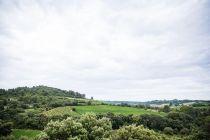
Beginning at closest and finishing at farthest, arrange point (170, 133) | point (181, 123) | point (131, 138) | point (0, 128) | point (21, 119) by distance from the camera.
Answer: point (131, 138) → point (0, 128) → point (21, 119) → point (170, 133) → point (181, 123)

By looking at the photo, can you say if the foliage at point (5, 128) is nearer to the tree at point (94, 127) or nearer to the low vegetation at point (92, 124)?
the low vegetation at point (92, 124)

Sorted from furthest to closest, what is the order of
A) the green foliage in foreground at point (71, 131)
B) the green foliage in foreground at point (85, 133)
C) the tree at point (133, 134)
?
the green foliage in foreground at point (71, 131), the green foliage in foreground at point (85, 133), the tree at point (133, 134)

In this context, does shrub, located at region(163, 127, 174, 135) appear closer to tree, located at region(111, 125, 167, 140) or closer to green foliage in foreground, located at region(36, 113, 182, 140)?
green foliage in foreground, located at region(36, 113, 182, 140)

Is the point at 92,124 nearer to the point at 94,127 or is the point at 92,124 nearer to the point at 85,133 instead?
the point at 94,127

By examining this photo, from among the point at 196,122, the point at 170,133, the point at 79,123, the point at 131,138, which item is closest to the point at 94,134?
the point at 79,123

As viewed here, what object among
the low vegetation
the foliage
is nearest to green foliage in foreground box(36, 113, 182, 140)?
the low vegetation

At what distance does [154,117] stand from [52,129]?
304ft

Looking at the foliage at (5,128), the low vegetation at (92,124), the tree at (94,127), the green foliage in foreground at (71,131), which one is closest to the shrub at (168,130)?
the low vegetation at (92,124)

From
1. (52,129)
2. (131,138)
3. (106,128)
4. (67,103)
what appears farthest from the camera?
(67,103)

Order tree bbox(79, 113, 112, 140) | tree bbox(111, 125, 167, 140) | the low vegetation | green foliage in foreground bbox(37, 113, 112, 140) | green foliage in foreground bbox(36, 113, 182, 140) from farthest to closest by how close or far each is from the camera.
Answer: tree bbox(79, 113, 112, 140), the low vegetation, green foliage in foreground bbox(37, 113, 112, 140), green foliage in foreground bbox(36, 113, 182, 140), tree bbox(111, 125, 167, 140)

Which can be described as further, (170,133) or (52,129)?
(170,133)

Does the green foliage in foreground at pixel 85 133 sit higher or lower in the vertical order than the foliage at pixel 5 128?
higher

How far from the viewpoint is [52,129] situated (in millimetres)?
51844

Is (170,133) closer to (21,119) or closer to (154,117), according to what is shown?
(154,117)
